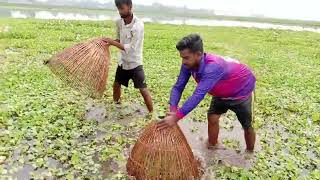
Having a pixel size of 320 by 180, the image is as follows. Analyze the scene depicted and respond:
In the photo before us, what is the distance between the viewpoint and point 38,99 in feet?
30.0

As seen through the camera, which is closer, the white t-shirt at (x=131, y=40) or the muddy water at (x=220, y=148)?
the muddy water at (x=220, y=148)

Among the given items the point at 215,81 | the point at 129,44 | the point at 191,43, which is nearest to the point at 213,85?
the point at 215,81

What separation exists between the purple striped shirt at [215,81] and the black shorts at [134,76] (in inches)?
86.7

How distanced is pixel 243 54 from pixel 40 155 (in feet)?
46.9

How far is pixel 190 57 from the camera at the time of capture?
5.29 metres

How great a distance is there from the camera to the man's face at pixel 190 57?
5.26 meters

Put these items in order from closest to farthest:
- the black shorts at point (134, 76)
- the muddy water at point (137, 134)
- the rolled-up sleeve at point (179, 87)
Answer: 1. the rolled-up sleeve at point (179, 87)
2. the muddy water at point (137, 134)
3. the black shorts at point (134, 76)

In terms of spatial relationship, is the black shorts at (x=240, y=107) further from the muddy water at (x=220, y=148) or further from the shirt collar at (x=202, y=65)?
the shirt collar at (x=202, y=65)

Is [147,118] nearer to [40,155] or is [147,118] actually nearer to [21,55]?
[40,155]

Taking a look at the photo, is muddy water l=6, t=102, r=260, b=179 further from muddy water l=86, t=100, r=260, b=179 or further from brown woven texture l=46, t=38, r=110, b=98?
brown woven texture l=46, t=38, r=110, b=98

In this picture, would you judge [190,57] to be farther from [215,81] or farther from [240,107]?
[240,107]

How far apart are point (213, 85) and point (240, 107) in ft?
3.65

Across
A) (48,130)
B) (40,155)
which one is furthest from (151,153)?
(48,130)

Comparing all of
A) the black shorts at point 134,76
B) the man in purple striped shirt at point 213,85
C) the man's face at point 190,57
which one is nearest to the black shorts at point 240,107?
the man in purple striped shirt at point 213,85
